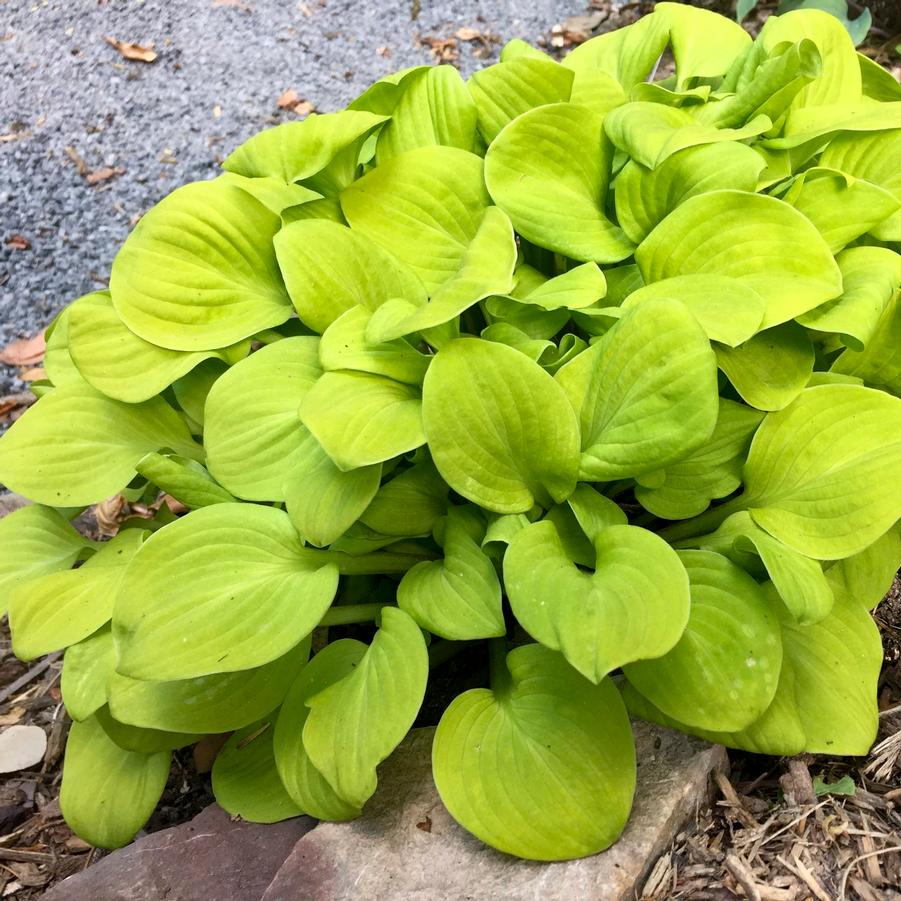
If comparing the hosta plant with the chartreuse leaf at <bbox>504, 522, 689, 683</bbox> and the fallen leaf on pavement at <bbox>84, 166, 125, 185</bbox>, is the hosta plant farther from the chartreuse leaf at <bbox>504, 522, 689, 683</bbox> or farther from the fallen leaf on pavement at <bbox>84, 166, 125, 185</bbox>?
the fallen leaf on pavement at <bbox>84, 166, 125, 185</bbox>

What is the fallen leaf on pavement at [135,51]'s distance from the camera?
3.54 metres

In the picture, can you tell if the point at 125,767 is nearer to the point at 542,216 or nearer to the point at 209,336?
the point at 209,336

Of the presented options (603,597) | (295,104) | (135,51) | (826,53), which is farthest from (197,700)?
(135,51)

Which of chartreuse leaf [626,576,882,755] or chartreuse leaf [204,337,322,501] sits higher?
Answer: chartreuse leaf [204,337,322,501]

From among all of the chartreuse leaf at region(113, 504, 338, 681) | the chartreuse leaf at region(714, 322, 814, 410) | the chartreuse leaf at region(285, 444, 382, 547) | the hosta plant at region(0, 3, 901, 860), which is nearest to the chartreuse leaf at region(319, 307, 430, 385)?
the hosta plant at region(0, 3, 901, 860)

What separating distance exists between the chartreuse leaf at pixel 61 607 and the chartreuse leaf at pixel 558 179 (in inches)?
32.5

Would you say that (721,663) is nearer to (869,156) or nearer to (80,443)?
(869,156)

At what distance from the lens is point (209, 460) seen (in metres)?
1.32

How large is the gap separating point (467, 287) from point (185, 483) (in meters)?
0.56

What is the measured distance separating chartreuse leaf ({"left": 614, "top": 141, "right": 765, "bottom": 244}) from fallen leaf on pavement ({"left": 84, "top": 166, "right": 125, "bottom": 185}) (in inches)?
96.6

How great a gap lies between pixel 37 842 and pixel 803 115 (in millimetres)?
1924

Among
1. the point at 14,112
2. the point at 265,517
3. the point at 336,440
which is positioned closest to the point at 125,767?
the point at 265,517

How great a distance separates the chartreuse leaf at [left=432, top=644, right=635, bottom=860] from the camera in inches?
44.7

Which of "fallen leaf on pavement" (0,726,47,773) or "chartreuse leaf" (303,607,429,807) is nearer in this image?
"chartreuse leaf" (303,607,429,807)
